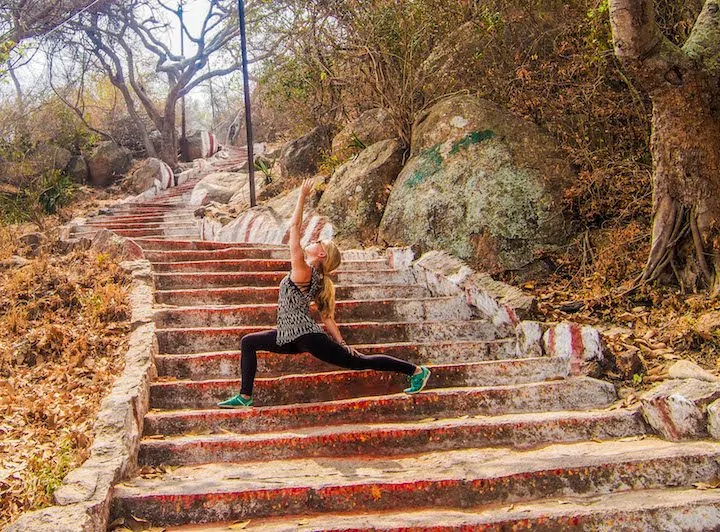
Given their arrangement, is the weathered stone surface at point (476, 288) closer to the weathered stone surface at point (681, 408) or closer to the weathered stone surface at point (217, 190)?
the weathered stone surface at point (681, 408)

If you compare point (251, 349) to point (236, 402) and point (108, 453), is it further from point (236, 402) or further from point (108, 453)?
point (108, 453)

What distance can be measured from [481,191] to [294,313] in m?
3.94

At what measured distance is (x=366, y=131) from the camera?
10695mm

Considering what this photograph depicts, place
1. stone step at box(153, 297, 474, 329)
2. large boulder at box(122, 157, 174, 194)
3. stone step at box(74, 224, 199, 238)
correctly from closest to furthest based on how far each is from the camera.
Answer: stone step at box(153, 297, 474, 329) < stone step at box(74, 224, 199, 238) < large boulder at box(122, 157, 174, 194)

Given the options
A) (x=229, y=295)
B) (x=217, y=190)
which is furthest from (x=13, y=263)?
(x=217, y=190)

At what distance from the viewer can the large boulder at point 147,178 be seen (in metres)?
18.4

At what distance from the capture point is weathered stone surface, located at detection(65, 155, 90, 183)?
1900cm

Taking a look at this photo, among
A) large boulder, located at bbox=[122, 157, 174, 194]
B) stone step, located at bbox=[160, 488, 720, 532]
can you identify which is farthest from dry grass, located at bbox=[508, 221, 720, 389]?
large boulder, located at bbox=[122, 157, 174, 194]

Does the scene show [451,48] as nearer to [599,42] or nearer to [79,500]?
[599,42]

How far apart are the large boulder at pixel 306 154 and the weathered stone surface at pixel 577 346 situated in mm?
8266

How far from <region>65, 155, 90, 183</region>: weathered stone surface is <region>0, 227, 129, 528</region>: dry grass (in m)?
12.5

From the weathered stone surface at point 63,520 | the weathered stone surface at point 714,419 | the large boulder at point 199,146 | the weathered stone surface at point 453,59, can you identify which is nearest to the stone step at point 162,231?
the weathered stone surface at point 453,59

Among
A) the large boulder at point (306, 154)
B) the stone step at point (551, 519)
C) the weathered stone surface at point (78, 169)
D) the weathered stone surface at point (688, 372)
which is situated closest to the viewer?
the stone step at point (551, 519)

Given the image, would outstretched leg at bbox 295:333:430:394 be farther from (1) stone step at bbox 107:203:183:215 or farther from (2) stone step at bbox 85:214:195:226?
→ (1) stone step at bbox 107:203:183:215
